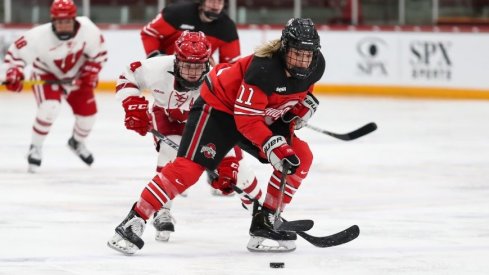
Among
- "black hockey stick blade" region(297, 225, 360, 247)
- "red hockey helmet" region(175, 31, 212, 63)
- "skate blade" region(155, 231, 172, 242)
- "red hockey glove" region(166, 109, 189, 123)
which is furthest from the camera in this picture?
"red hockey glove" region(166, 109, 189, 123)

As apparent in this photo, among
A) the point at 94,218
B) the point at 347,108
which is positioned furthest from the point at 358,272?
the point at 347,108

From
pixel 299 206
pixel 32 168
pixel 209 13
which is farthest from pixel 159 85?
pixel 32 168

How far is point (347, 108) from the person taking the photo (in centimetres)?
1037

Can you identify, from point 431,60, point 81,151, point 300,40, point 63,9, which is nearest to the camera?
point 300,40

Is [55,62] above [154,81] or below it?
below

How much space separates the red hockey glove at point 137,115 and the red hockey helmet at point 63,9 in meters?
2.19

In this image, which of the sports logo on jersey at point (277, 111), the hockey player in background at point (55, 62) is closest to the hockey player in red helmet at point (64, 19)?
the hockey player in background at point (55, 62)

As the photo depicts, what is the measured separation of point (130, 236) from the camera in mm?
4234

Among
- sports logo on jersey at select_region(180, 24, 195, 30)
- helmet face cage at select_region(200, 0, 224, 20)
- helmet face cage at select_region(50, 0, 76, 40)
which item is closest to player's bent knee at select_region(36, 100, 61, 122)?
helmet face cage at select_region(50, 0, 76, 40)

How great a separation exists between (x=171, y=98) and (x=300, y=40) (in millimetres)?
945

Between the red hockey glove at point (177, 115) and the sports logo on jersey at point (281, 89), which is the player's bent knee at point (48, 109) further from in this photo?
the sports logo on jersey at point (281, 89)

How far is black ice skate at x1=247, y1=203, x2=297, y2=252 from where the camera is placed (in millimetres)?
4402

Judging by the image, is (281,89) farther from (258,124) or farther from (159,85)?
(159,85)

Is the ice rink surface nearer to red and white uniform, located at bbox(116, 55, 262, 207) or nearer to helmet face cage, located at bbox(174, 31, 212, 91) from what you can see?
red and white uniform, located at bbox(116, 55, 262, 207)
